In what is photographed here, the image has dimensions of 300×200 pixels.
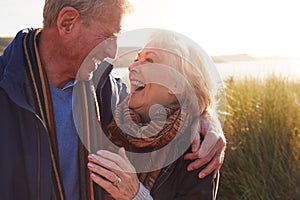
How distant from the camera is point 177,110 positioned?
2.50 meters

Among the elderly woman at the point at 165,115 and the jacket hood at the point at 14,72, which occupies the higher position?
the jacket hood at the point at 14,72

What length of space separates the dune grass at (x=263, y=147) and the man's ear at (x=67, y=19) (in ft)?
8.86

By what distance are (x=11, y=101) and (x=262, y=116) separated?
10.8 ft

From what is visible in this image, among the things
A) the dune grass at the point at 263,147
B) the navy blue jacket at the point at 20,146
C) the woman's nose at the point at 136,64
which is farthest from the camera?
the dune grass at the point at 263,147

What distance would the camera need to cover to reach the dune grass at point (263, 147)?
185 inches

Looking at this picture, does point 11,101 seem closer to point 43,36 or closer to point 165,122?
point 43,36

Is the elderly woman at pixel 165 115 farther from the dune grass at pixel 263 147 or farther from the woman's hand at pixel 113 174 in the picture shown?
the dune grass at pixel 263 147

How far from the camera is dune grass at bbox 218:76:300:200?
4.71 meters

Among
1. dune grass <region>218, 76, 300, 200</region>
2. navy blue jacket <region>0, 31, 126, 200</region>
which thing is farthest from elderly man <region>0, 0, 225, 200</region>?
dune grass <region>218, 76, 300, 200</region>

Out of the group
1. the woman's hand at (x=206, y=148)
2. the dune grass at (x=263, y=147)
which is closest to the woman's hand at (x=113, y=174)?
the woman's hand at (x=206, y=148)

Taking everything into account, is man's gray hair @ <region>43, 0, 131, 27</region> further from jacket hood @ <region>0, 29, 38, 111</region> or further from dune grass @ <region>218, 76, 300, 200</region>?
dune grass @ <region>218, 76, 300, 200</region>

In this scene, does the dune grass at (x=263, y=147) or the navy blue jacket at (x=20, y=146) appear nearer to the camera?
the navy blue jacket at (x=20, y=146)

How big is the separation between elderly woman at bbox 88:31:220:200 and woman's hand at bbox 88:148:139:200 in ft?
0.25

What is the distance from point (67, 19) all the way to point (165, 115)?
0.60m
